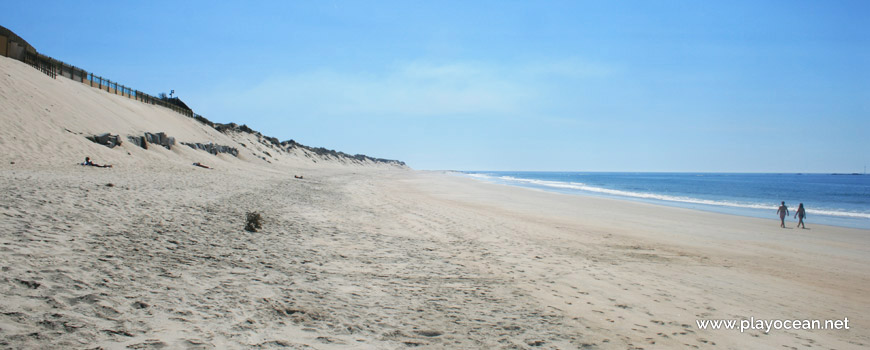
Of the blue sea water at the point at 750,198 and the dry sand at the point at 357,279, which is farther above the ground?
the blue sea water at the point at 750,198

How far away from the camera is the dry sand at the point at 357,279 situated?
416 cm

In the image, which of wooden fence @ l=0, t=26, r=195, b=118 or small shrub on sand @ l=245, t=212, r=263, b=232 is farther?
wooden fence @ l=0, t=26, r=195, b=118

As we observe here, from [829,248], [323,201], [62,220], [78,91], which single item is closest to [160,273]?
[62,220]

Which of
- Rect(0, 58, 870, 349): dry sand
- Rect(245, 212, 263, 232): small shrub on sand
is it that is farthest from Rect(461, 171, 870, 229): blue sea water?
Rect(245, 212, 263, 232): small shrub on sand

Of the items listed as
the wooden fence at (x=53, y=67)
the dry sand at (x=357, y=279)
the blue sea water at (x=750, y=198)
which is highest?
the wooden fence at (x=53, y=67)

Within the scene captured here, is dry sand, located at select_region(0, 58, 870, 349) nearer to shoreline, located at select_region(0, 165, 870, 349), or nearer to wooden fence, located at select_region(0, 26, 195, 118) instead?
shoreline, located at select_region(0, 165, 870, 349)

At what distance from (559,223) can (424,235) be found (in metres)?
7.08

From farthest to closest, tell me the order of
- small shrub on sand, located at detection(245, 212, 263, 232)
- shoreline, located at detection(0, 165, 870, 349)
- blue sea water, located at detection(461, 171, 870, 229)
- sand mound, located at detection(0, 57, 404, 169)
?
blue sea water, located at detection(461, 171, 870, 229)
sand mound, located at detection(0, 57, 404, 169)
small shrub on sand, located at detection(245, 212, 263, 232)
shoreline, located at detection(0, 165, 870, 349)

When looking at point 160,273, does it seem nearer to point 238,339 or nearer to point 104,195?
point 238,339

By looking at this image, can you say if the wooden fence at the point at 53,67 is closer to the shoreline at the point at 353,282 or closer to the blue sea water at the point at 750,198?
the shoreline at the point at 353,282

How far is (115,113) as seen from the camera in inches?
1072

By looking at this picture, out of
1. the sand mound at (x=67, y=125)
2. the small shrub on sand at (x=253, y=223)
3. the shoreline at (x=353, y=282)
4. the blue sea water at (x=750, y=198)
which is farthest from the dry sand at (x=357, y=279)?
the blue sea water at (x=750, y=198)

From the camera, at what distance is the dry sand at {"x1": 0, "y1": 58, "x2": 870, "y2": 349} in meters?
4.16

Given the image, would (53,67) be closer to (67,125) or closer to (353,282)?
(67,125)
